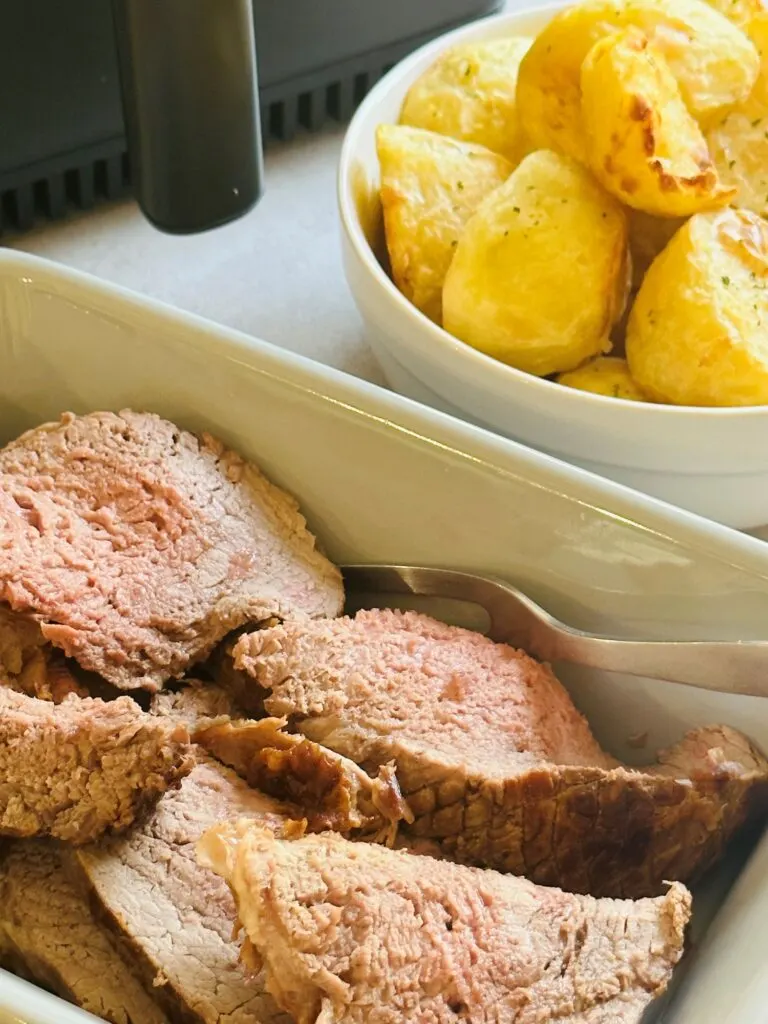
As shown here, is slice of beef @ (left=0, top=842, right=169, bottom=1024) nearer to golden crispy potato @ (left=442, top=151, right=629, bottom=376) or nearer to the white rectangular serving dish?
the white rectangular serving dish

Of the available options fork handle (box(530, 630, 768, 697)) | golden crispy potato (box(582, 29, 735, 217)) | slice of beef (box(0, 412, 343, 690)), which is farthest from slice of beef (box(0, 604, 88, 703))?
golden crispy potato (box(582, 29, 735, 217))

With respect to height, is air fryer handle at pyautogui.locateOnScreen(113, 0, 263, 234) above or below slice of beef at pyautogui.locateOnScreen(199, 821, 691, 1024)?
above

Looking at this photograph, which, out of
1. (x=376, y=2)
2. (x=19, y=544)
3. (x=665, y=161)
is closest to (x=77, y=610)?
(x=19, y=544)

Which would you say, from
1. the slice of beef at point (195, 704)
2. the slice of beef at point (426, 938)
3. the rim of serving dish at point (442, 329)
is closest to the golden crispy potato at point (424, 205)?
the rim of serving dish at point (442, 329)

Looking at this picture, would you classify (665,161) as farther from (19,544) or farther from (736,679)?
(19,544)

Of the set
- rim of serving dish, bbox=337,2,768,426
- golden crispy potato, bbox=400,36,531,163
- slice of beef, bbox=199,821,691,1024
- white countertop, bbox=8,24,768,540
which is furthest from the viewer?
white countertop, bbox=8,24,768,540

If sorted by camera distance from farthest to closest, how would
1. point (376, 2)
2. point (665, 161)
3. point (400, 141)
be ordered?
point (376, 2) < point (400, 141) < point (665, 161)

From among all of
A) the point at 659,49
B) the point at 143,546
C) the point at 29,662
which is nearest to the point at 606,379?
the point at 659,49
